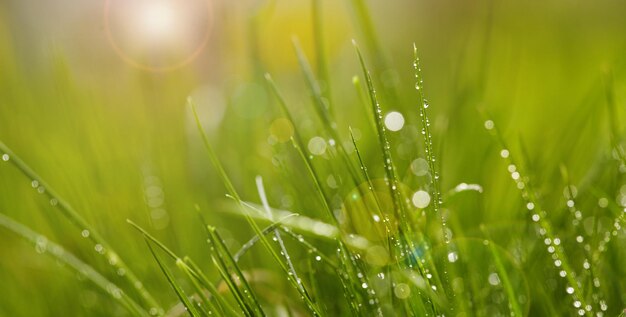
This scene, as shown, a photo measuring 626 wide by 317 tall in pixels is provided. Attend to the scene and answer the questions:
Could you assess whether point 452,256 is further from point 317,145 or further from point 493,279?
point 317,145

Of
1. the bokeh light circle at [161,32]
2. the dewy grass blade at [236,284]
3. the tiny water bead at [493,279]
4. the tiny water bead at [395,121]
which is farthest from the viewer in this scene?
the bokeh light circle at [161,32]

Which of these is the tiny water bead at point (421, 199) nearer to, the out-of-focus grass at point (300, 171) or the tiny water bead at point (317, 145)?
the out-of-focus grass at point (300, 171)

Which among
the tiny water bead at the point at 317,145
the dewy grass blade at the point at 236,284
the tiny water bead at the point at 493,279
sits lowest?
the tiny water bead at the point at 493,279

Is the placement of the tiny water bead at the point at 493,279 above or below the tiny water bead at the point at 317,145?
below

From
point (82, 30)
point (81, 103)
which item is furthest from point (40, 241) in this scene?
point (82, 30)

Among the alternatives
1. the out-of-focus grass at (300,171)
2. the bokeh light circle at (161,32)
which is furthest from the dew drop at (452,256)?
the bokeh light circle at (161,32)

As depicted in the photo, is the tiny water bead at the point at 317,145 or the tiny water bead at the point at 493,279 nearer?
the tiny water bead at the point at 493,279

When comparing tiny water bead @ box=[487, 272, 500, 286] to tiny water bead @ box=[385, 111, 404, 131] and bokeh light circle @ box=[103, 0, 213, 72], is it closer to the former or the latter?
tiny water bead @ box=[385, 111, 404, 131]
